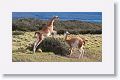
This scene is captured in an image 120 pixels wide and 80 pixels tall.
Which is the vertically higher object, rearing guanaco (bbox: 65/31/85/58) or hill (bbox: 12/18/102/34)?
hill (bbox: 12/18/102/34)

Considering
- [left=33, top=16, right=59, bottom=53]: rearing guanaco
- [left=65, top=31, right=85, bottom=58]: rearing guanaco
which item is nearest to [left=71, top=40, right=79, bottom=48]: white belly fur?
[left=65, top=31, right=85, bottom=58]: rearing guanaco

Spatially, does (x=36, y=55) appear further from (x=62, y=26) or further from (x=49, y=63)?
(x=62, y=26)

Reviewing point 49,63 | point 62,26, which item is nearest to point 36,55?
point 49,63

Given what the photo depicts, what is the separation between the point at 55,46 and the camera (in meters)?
Answer: 1.93

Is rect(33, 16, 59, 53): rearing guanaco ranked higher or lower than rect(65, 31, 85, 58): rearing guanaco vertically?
higher

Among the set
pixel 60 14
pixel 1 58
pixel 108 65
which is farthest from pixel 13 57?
pixel 108 65

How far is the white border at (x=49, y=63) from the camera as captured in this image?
191 cm

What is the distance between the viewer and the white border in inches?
75.2

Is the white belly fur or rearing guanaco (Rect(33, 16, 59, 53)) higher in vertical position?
rearing guanaco (Rect(33, 16, 59, 53))

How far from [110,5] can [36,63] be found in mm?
469

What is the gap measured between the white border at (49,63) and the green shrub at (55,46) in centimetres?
6

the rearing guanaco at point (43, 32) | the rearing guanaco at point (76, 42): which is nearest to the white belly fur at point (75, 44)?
the rearing guanaco at point (76, 42)

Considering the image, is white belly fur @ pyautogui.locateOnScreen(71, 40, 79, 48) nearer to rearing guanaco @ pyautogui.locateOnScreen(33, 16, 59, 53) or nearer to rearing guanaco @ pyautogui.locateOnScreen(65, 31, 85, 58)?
rearing guanaco @ pyautogui.locateOnScreen(65, 31, 85, 58)

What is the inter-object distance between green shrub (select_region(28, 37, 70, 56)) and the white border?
0.20 feet
